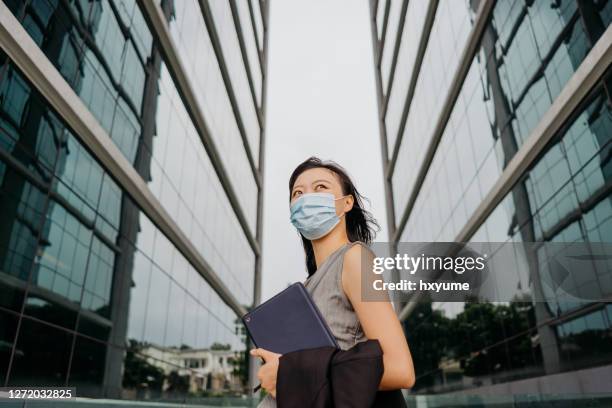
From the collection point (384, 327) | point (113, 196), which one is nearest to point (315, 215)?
point (384, 327)

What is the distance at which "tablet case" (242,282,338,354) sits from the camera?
5.44 ft

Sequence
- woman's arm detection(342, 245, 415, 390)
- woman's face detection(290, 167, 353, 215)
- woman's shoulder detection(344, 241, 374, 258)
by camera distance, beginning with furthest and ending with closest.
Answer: woman's face detection(290, 167, 353, 215) < woman's shoulder detection(344, 241, 374, 258) < woman's arm detection(342, 245, 415, 390)

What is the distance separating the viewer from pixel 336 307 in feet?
5.77

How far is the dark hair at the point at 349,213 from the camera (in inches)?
89.0

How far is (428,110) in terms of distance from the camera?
22.2 m

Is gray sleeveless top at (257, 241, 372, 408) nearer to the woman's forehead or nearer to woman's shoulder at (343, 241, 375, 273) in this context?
woman's shoulder at (343, 241, 375, 273)

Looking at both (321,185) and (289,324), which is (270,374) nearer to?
(289,324)

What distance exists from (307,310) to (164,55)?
51.5 ft

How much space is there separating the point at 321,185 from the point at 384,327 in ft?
2.54

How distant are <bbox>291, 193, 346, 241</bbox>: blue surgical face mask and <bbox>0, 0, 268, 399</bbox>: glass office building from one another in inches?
288

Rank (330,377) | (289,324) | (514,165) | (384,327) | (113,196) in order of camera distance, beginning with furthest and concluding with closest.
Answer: (514,165)
(113,196)
(289,324)
(384,327)
(330,377)

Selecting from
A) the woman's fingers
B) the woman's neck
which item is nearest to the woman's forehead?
the woman's neck

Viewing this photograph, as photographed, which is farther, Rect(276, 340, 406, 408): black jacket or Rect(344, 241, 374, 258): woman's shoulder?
Rect(344, 241, 374, 258): woman's shoulder

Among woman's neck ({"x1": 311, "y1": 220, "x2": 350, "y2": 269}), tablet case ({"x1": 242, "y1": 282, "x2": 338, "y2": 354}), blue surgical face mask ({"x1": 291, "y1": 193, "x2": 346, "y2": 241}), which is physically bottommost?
tablet case ({"x1": 242, "y1": 282, "x2": 338, "y2": 354})
